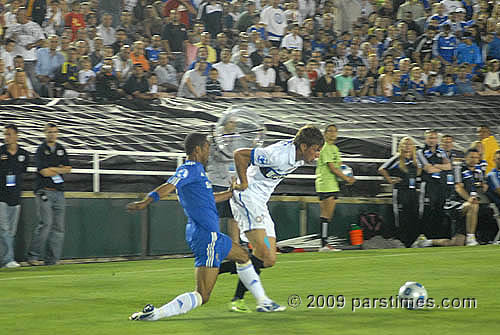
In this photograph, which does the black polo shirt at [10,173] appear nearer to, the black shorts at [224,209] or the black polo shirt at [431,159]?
the black shorts at [224,209]

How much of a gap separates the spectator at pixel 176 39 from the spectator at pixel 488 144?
6.27 m

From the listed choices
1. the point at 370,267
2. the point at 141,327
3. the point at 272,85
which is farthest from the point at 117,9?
the point at 141,327

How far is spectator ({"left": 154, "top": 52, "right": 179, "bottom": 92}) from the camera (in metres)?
16.6

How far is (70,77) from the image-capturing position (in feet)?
51.0

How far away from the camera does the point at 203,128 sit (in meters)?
15.7

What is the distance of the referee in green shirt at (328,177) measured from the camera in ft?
48.4

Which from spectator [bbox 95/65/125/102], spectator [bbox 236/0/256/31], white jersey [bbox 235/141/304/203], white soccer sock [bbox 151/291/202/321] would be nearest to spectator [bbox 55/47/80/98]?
spectator [bbox 95/65/125/102]

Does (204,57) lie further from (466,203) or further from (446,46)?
(446,46)

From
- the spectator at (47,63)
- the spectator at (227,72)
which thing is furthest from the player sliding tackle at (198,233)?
the spectator at (227,72)

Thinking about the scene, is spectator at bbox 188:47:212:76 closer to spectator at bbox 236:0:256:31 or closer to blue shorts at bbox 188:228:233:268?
spectator at bbox 236:0:256:31

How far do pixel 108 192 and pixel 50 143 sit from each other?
162 centimetres

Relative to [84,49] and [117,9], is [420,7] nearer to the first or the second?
[117,9]

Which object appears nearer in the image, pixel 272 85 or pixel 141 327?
pixel 141 327

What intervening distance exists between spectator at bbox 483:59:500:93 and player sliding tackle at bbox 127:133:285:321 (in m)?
12.8
